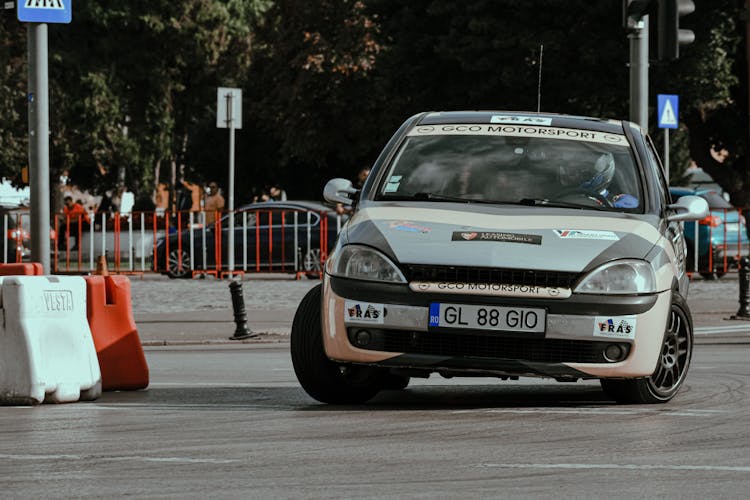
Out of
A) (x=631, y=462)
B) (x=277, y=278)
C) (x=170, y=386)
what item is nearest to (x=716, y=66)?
(x=277, y=278)

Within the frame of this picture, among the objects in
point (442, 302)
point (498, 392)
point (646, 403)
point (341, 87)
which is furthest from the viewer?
point (341, 87)

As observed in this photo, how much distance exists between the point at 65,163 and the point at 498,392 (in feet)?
135

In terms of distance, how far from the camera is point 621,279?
31.1 ft

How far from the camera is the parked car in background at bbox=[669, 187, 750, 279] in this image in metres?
29.1

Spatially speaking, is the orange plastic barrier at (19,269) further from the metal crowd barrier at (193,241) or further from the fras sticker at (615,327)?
the metal crowd barrier at (193,241)

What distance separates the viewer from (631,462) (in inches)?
305

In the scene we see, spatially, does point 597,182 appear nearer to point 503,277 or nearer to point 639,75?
point 503,277

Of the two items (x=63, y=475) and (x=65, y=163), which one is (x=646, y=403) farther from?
(x=65, y=163)

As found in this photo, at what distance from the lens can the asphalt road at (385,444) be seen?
23.0 ft

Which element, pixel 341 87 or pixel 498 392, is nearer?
pixel 498 392

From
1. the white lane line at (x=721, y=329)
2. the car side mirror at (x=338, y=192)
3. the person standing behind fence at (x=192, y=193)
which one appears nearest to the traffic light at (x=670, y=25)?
the white lane line at (x=721, y=329)

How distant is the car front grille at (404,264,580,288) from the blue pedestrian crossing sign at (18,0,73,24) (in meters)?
8.55

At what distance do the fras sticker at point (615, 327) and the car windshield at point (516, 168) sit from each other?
3.26ft

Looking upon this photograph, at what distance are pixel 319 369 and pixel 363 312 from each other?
719mm
